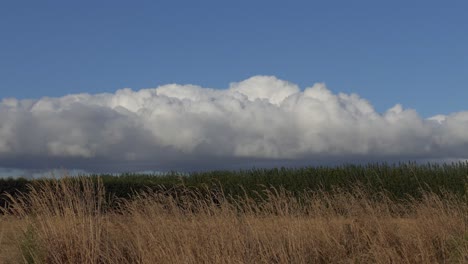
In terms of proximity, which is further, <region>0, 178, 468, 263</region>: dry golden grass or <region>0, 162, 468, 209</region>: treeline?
<region>0, 162, 468, 209</region>: treeline

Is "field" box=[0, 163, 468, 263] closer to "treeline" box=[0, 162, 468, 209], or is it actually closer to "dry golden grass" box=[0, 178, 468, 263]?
"dry golden grass" box=[0, 178, 468, 263]

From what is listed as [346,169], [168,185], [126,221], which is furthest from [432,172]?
[126,221]

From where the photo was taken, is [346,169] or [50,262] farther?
[346,169]

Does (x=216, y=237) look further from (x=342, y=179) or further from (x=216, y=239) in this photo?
(x=342, y=179)

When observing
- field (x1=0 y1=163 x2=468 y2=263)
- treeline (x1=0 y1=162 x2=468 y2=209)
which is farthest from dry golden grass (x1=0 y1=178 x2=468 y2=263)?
treeline (x1=0 y1=162 x2=468 y2=209)

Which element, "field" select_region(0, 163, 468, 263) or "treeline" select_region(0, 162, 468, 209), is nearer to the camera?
"field" select_region(0, 163, 468, 263)

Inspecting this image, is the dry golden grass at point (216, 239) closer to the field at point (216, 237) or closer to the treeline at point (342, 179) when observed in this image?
the field at point (216, 237)

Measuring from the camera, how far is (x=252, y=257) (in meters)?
10.4

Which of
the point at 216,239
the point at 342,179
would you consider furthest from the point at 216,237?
the point at 342,179

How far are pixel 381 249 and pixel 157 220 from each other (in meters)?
4.40

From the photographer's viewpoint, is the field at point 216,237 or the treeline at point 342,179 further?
the treeline at point 342,179

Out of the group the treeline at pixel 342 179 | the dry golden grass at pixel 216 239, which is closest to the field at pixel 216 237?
the dry golden grass at pixel 216 239

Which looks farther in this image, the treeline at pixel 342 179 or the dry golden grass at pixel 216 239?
the treeline at pixel 342 179

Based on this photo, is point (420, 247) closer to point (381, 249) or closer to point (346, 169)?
point (381, 249)
